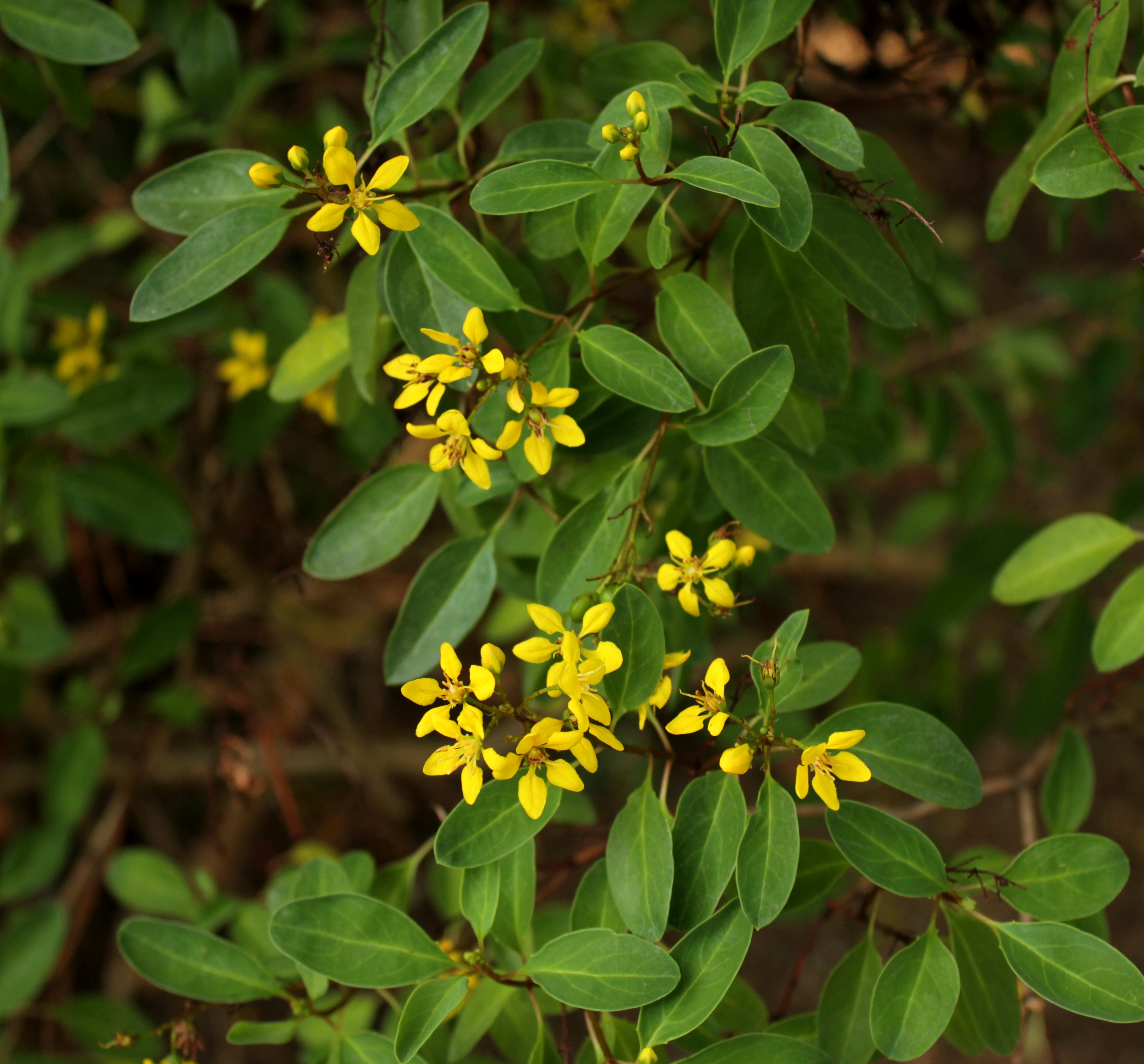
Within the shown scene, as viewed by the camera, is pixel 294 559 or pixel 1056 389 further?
pixel 1056 389

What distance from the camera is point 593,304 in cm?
105

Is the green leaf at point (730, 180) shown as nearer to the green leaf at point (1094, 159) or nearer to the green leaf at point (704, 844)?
the green leaf at point (1094, 159)

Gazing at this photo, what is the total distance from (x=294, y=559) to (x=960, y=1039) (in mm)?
1299

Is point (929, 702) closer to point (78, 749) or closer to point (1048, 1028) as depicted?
point (1048, 1028)

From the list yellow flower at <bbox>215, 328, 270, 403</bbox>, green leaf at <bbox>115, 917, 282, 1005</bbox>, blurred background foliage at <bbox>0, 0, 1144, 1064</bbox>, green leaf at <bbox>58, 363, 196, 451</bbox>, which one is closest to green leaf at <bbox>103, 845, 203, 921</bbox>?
blurred background foliage at <bbox>0, 0, 1144, 1064</bbox>

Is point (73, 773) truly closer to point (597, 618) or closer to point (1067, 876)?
point (597, 618)

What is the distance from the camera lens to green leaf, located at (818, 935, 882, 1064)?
1.02m

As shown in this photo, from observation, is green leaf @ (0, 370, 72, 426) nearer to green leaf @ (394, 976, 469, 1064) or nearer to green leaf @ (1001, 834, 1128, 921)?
green leaf @ (394, 976, 469, 1064)

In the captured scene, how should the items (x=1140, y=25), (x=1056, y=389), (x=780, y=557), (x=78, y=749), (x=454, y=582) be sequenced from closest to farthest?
(x=454, y=582) → (x=780, y=557) → (x=1140, y=25) → (x=78, y=749) → (x=1056, y=389)

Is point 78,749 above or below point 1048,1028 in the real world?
below

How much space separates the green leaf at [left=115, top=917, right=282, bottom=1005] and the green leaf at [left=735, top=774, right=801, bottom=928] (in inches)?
22.8

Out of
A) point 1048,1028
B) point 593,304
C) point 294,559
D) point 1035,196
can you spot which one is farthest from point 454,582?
point 1035,196

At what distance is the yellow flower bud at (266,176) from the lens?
889mm

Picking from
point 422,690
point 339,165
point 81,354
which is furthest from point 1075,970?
point 81,354
